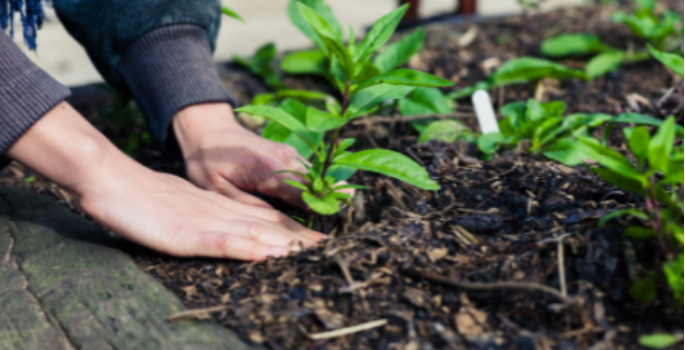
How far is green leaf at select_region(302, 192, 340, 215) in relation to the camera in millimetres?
1138

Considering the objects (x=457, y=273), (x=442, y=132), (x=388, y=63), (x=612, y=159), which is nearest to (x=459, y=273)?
(x=457, y=273)

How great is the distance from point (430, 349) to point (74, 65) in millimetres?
2854

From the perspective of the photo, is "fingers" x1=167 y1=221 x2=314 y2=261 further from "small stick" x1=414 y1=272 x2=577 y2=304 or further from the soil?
"small stick" x1=414 y1=272 x2=577 y2=304

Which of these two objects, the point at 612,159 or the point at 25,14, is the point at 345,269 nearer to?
the point at 612,159

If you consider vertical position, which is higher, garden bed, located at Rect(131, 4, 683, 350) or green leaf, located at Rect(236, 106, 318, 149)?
green leaf, located at Rect(236, 106, 318, 149)

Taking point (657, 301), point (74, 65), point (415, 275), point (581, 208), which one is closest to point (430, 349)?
point (415, 275)

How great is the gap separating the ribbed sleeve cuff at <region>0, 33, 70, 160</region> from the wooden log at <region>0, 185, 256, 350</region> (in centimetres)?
23

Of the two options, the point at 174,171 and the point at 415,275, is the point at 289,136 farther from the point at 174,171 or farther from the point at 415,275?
the point at 415,275

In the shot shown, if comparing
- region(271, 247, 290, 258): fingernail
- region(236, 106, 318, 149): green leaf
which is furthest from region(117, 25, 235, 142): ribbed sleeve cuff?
region(271, 247, 290, 258): fingernail

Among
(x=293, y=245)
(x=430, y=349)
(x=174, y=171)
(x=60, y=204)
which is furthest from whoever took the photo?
(x=174, y=171)

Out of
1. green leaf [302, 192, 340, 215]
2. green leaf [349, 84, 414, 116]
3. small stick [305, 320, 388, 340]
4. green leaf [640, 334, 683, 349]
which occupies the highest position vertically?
green leaf [349, 84, 414, 116]

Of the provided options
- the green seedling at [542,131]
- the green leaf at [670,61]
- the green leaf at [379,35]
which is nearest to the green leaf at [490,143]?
the green seedling at [542,131]

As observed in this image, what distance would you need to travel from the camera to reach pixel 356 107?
127 cm

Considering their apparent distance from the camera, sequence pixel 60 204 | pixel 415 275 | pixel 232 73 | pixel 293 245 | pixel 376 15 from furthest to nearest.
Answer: pixel 376 15 < pixel 232 73 < pixel 60 204 < pixel 293 245 < pixel 415 275
